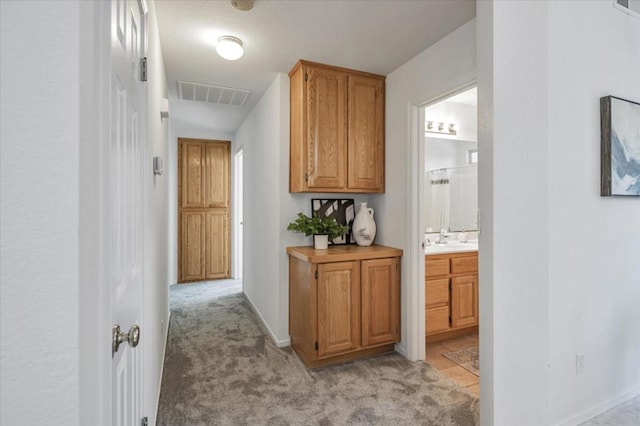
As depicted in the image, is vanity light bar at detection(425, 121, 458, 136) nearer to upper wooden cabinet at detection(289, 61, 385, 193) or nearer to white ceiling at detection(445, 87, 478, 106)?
white ceiling at detection(445, 87, 478, 106)

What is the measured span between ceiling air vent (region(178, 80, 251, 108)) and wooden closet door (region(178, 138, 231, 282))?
1.72 meters

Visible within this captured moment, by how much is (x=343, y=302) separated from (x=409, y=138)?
1451mm

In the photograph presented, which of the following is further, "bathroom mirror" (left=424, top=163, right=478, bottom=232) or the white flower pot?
"bathroom mirror" (left=424, top=163, right=478, bottom=232)

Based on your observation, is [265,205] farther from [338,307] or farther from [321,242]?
[338,307]

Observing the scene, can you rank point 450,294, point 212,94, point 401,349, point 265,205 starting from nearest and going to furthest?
point 401,349 < point 450,294 < point 265,205 < point 212,94

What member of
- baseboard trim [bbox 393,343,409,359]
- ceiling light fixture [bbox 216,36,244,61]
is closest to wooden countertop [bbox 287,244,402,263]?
baseboard trim [bbox 393,343,409,359]

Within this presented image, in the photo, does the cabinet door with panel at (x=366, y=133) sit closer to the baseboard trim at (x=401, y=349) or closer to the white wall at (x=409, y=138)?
the white wall at (x=409, y=138)

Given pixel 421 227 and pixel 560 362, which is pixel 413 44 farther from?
pixel 560 362

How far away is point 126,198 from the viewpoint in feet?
3.52

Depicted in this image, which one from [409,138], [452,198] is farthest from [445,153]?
[409,138]

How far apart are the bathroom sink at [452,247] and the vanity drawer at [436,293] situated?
281 mm

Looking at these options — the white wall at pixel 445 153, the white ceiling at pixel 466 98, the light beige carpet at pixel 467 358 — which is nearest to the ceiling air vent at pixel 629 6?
the white ceiling at pixel 466 98

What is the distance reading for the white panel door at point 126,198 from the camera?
2.88 feet

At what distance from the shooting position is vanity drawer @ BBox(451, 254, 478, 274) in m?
3.04
